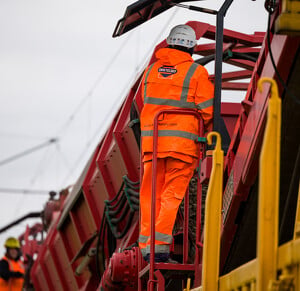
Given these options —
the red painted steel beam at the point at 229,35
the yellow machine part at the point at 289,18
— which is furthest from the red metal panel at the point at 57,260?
the yellow machine part at the point at 289,18

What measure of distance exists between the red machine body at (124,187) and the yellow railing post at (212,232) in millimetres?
643

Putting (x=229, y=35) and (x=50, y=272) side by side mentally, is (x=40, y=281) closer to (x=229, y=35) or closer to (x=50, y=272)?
(x=50, y=272)

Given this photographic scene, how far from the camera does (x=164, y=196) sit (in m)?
6.35

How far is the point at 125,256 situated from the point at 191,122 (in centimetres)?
134

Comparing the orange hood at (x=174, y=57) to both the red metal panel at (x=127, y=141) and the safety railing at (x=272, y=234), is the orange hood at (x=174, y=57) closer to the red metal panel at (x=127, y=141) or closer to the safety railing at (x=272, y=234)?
the red metal panel at (x=127, y=141)

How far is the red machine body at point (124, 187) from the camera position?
5.38 m

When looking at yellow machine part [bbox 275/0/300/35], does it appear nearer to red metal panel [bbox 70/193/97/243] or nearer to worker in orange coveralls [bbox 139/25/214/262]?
worker in orange coveralls [bbox 139/25/214/262]

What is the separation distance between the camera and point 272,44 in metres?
5.08

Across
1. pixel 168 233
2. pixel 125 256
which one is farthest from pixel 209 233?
pixel 125 256

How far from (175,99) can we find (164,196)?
27.4 inches

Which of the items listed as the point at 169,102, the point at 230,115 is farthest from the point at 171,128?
the point at 230,115

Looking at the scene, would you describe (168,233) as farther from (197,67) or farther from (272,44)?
(272,44)

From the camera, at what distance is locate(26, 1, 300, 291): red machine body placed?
5377 mm

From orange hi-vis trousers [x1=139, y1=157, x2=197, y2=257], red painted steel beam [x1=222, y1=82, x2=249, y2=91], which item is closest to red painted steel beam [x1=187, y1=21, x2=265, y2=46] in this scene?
red painted steel beam [x1=222, y1=82, x2=249, y2=91]
